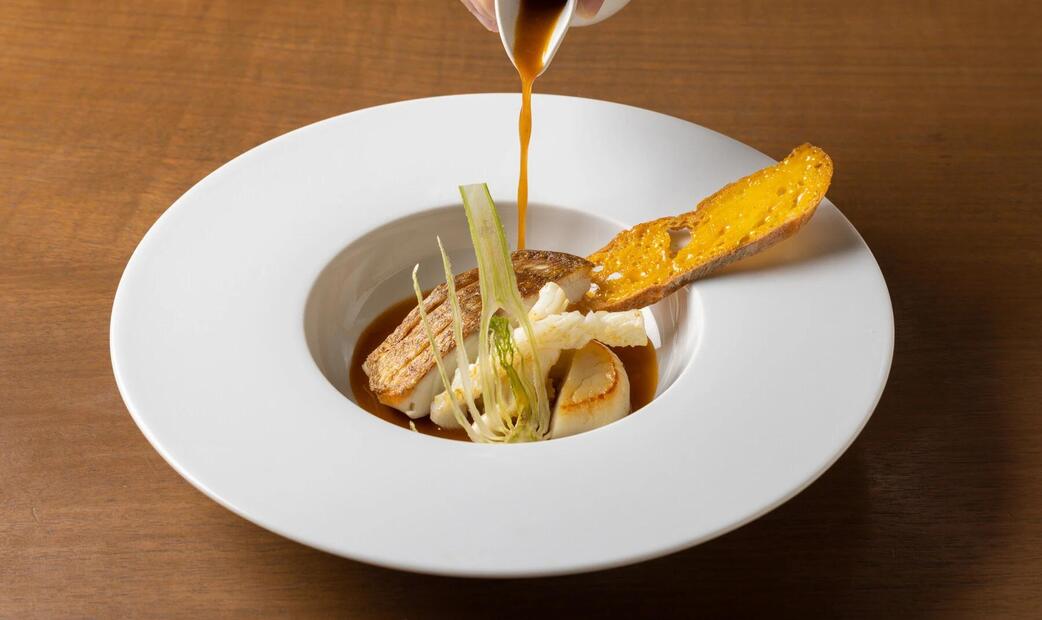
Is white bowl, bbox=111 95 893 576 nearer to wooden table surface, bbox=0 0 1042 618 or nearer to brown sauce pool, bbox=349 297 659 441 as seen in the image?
brown sauce pool, bbox=349 297 659 441

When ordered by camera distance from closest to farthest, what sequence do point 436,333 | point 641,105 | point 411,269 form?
point 436,333 < point 411,269 < point 641,105

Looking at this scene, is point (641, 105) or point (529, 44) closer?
point (529, 44)

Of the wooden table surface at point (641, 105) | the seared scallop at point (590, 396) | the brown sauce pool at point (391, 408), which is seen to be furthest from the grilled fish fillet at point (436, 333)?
the wooden table surface at point (641, 105)

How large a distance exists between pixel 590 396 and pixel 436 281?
1.90ft

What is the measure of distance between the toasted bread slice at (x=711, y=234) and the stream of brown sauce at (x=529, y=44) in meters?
0.24

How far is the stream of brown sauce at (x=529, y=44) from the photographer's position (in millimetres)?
1916

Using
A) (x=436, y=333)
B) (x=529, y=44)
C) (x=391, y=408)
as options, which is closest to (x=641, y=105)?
(x=529, y=44)

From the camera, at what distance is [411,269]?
2.15 metres

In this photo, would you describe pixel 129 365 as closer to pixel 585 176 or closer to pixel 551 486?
pixel 551 486

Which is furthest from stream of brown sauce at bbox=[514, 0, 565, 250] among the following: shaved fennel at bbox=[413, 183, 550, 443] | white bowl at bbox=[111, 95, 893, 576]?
shaved fennel at bbox=[413, 183, 550, 443]

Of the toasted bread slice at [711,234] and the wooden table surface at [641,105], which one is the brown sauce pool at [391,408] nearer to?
the toasted bread slice at [711,234]

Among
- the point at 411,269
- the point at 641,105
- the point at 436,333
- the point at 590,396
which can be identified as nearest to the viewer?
the point at 590,396

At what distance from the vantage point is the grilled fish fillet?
1.80 metres

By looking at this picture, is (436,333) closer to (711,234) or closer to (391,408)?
(391,408)
